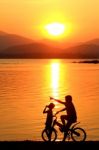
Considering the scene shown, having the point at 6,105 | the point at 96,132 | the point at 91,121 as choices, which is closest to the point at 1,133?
the point at 96,132
